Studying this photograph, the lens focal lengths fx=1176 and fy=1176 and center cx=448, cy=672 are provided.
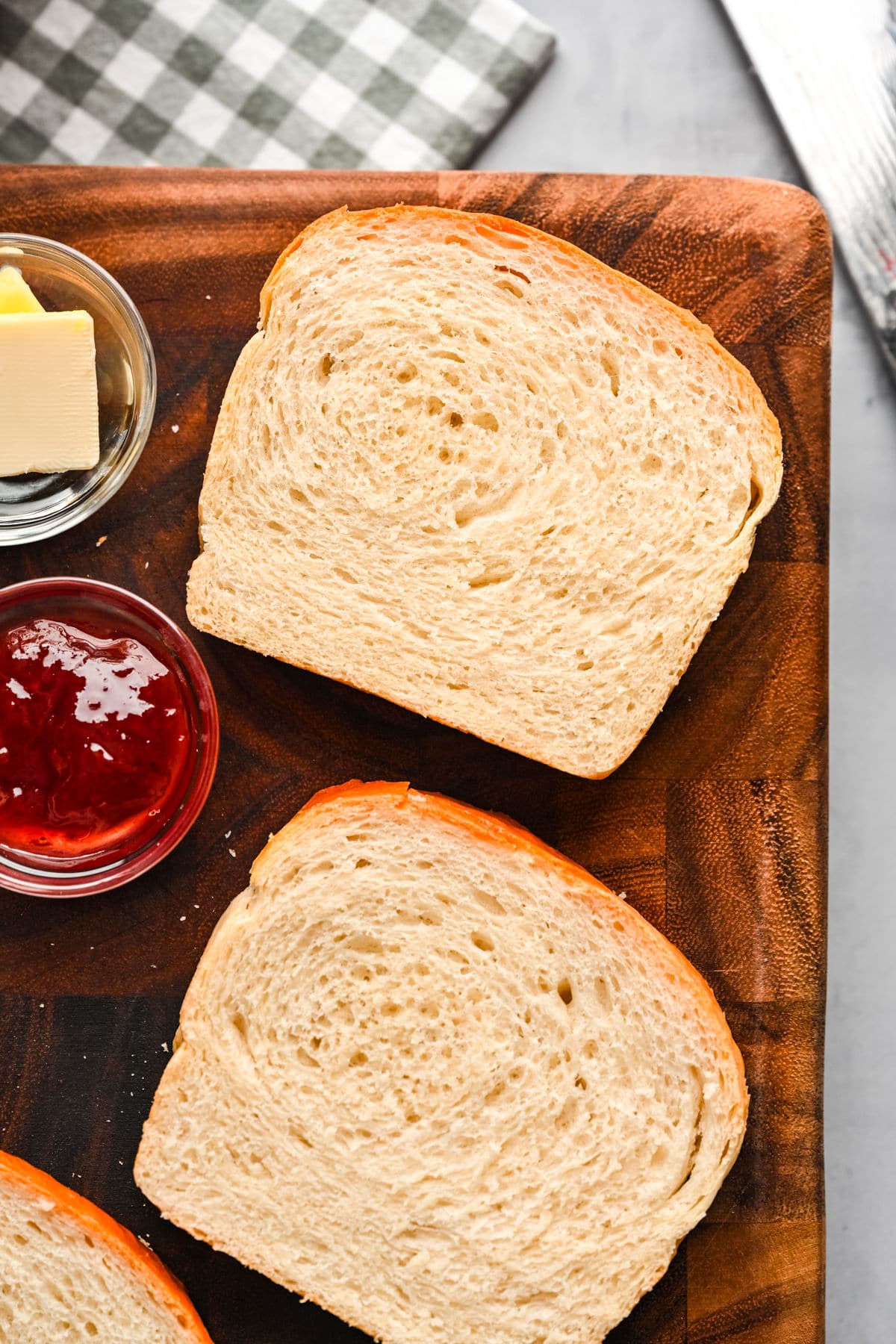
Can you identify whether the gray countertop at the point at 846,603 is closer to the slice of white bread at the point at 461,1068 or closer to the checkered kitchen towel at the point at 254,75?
the checkered kitchen towel at the point at 254,75

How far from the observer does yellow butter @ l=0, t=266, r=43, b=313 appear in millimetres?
2436

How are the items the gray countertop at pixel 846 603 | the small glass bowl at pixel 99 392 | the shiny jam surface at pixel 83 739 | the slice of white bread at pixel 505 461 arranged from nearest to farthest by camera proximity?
the shiny jam surface at pixel 83 739 < the slice of white bread at pixel 505 461 < the small glass bowl at pixel 99 392 < the gray countertop at pixel 846 603

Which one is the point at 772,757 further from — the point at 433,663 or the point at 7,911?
the point at 7,911

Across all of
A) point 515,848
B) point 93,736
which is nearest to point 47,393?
point 93,736

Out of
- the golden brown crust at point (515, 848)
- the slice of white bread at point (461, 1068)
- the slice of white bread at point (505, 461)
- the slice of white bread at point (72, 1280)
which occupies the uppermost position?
the slice of white bread at point (505, 461)

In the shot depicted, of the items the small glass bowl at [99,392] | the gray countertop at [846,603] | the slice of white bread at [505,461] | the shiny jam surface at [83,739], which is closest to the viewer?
the shiny jam surface at [83,739]

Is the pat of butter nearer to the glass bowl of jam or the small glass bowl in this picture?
the small glass bowl

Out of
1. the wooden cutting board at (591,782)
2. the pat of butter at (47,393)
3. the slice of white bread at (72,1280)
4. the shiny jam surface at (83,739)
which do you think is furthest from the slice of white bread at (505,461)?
the slice of white bread at (72,1280)

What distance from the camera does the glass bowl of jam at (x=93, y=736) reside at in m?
2.37

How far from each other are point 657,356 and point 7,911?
1.87m

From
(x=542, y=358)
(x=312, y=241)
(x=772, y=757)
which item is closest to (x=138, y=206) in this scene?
(x=312, y=241)

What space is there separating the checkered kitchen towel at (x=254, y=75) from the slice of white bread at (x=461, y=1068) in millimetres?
1689

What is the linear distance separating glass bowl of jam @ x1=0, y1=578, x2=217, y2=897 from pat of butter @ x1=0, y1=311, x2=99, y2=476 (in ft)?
0.89

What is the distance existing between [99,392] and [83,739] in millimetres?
793
